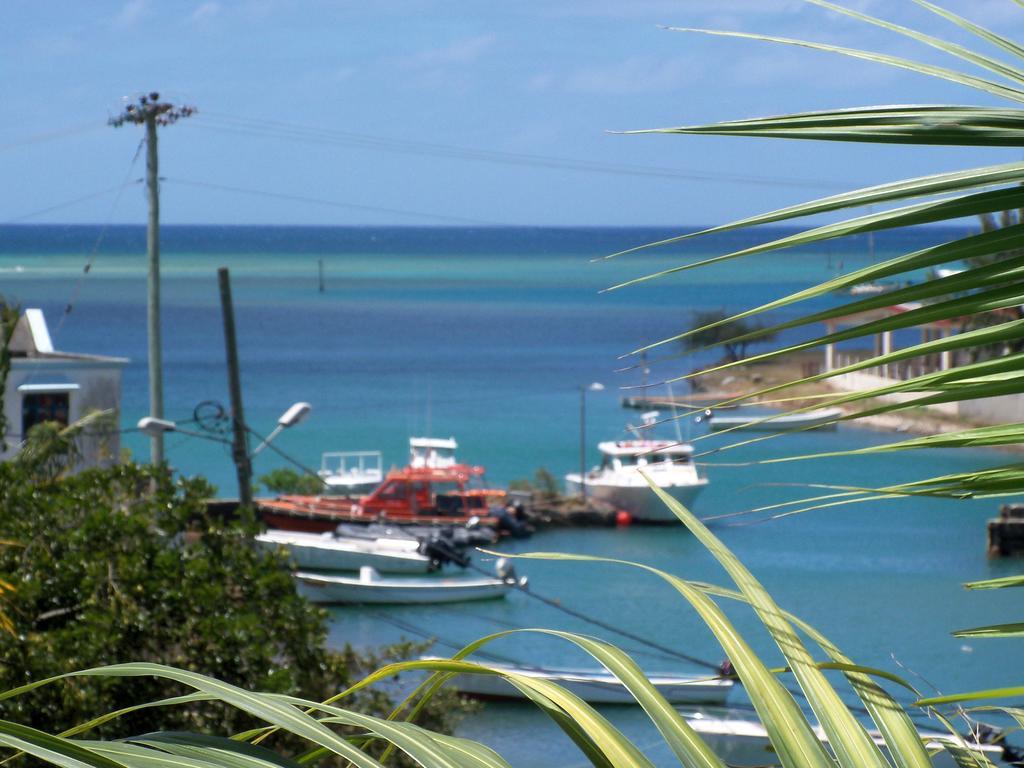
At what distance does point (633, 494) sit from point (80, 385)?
69.2 ft

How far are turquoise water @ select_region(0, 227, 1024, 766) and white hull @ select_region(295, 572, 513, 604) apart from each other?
399 millimetres

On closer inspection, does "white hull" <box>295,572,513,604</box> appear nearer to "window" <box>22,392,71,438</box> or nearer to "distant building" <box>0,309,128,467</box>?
"distant building" <box>0,309,128,467</box>

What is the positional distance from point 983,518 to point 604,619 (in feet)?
55.4

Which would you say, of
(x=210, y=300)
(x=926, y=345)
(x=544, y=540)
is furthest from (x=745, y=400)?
(x=210, y=300)

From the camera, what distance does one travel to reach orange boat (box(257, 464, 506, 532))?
119 ft

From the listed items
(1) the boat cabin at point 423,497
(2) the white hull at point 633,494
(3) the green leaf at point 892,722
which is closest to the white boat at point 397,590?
(1) the boat cabin at point 423,497

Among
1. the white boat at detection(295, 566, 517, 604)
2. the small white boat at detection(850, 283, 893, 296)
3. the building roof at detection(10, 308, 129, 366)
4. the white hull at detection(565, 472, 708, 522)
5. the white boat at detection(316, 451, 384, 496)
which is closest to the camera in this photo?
the small white boat at detection(850, 283, 893, 296)

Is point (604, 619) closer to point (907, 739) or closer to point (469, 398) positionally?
point (907, 739)

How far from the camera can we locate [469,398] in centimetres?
6284

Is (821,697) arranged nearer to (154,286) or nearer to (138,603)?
(138,603)

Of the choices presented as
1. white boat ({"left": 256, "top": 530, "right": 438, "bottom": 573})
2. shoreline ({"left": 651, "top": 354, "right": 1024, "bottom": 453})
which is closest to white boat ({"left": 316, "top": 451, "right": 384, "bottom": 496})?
white boat ({"left": 256, "top": 530, "right": 438, "bottom": 573})

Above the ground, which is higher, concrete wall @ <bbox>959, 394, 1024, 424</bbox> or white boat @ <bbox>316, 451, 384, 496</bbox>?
concrete wall @ <bbox>959, 394, 1024, 424</bbox>

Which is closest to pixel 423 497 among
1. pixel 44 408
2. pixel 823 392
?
pixel 823 392

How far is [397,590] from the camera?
2975 cm
